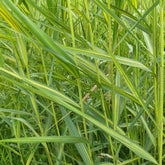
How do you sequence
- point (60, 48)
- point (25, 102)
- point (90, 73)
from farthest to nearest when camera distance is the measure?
1. point (25, 102)
2. point (90, 73)
3. point (60, 48)

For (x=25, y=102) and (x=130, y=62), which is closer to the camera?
(x=130, y=62)

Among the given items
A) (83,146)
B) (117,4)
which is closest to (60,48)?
(117,4)

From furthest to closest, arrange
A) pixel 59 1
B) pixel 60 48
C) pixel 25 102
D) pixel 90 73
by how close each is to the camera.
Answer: pixel 25 102
pixel 59 1
pixel 90 73
pixel 60 48

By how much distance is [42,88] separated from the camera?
58cm

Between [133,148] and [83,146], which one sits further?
[83,146]

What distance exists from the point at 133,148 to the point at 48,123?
28 centimetres

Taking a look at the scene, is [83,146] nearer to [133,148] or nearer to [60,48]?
[133,148]

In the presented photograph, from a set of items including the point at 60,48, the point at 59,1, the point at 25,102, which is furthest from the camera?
the point at 25,102

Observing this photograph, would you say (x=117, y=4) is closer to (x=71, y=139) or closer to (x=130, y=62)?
(x=130, y=62)

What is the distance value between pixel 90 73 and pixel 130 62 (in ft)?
0.28

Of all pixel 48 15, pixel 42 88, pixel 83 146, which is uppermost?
pixel 48 15

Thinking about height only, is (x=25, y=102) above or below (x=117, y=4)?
below

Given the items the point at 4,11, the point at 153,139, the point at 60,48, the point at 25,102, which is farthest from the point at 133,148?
the point at 25,102

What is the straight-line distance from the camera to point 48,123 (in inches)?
31.3
